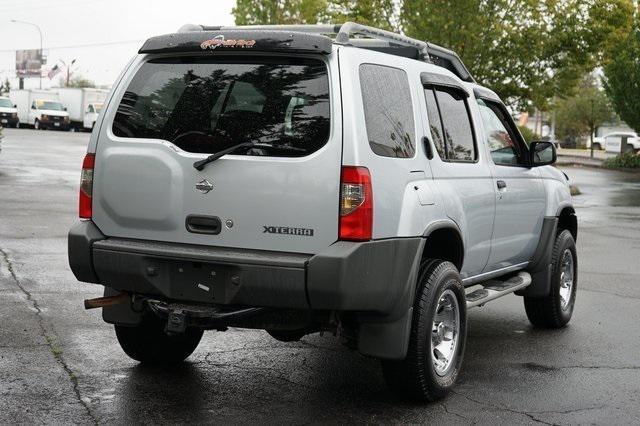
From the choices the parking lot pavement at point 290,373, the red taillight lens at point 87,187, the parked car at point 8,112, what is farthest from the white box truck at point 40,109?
the red taillight lens at point 87,187

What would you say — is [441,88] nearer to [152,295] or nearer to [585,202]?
[152,295]

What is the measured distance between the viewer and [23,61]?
13975 cm

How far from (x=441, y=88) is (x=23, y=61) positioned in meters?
142

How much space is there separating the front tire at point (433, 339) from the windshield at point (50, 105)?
5446 centimetres

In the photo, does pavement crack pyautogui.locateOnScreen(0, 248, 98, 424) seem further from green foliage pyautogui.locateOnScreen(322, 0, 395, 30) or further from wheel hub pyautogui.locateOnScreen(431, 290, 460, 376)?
green foliage pyautogui.locateOnScreen(322, 0, 395, 30)

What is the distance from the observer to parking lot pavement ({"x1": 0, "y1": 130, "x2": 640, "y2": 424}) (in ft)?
17.6

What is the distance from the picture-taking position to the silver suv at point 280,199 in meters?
4.92

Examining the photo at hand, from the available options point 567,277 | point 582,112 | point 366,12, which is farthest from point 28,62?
point 567,277

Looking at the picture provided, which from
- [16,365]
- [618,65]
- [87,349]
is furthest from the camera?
[618,65]

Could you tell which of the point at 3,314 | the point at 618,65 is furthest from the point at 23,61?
the point at 3,314

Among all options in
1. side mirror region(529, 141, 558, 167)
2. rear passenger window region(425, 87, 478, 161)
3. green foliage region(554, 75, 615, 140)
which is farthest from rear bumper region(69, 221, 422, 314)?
green foliage region(554, 75, 615, 140)

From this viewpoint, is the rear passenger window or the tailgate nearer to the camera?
the tailgate

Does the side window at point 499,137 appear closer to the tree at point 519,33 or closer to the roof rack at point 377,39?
the roof rack at point 377,39

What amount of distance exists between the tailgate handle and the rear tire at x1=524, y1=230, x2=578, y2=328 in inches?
142
